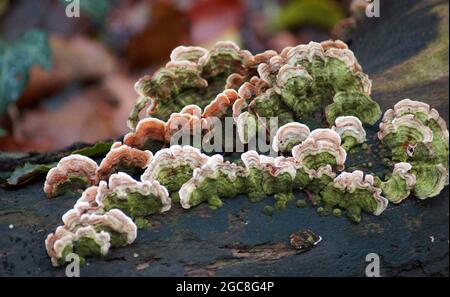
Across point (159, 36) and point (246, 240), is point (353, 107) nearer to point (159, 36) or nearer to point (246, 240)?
point (246, 240)

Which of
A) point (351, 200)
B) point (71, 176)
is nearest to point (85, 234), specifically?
point (71, 176)

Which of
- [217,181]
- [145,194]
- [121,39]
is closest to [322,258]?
[217,181]

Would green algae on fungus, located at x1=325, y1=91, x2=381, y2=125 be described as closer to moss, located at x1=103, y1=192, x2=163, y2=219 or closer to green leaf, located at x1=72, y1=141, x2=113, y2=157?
moss, located at x1=103, y1=192, x2=163, y2=219

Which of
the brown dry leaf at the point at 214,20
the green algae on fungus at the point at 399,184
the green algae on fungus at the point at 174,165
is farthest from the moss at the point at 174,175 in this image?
the brown dry leaf at the point at 214,20

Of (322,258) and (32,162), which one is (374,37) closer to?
(322,258)

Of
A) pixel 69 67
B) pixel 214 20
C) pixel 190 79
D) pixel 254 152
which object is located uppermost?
pixel 214 20

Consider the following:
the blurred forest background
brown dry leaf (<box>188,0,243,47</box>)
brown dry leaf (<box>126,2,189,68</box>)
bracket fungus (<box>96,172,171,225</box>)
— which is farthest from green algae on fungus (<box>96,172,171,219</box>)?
brown dry leaf (<box>126,2,189,68</box>)

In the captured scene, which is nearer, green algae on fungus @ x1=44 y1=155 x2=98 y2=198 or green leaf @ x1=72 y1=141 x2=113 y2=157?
green algae on fungus @ x1=44 y1=155 x2=98 y2=198
